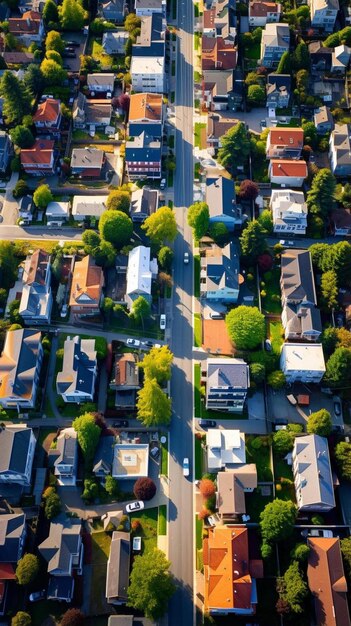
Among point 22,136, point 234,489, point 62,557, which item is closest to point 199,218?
point 22,136

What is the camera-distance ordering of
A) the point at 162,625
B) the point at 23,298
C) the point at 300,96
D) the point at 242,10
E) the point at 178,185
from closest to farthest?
the point at 162,625 < the point at 23,298 < the point at 178,185 < the point at 300,96 < the point at 242,10

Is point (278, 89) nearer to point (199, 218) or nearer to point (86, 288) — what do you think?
point (199, 218)

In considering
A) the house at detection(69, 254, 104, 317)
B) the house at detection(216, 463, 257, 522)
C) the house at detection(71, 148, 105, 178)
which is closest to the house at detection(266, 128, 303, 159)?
the house at detection(71, 148, 105, 178)

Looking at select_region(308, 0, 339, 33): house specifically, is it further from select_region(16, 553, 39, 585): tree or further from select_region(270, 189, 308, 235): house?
select_region(16, 553, 39, 585): tree

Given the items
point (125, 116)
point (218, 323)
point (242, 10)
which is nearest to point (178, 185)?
point (125, 116)

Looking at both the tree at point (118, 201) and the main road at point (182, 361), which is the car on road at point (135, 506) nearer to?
the main road at point (182, 361)

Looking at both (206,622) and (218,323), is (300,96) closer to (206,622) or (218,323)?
(218,323)
